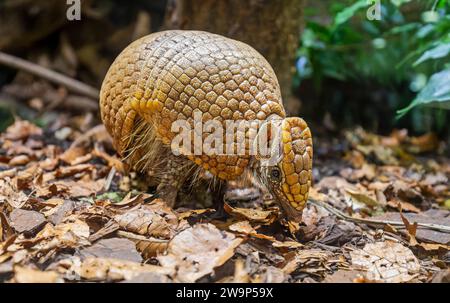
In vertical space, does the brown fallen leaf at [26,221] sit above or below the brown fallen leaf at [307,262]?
above

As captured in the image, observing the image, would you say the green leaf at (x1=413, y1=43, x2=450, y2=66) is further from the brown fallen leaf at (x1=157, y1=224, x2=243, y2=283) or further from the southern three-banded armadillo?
the brown fallen leaf at (x1=157, y1=224, x2=243, y2=283)

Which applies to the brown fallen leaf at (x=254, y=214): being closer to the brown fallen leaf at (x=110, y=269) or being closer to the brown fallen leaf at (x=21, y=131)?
the brown fallen leaf at (x=110, y=269)

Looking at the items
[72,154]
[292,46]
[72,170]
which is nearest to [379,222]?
[292,46]

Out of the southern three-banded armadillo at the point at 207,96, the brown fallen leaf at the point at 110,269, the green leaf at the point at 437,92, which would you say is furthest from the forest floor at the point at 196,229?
the green leaf at the point at 437,92

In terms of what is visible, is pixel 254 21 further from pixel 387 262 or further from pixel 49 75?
pixel 49 75

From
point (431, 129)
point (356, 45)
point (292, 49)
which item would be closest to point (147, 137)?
point (292, 49)
